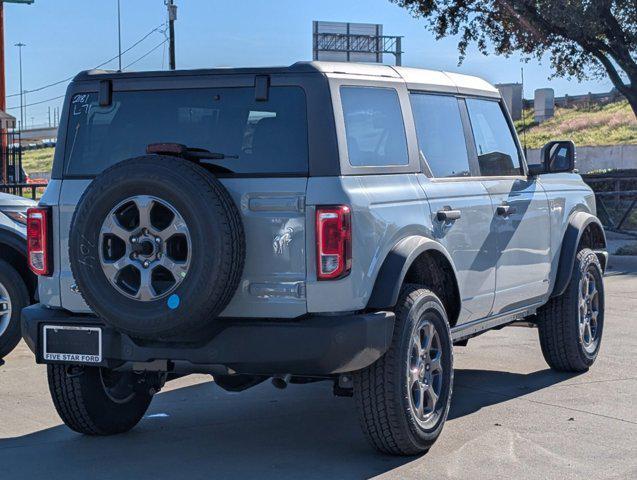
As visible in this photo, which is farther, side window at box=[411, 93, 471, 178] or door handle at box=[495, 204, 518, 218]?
door handle at box=[495, 204, 518, 218]

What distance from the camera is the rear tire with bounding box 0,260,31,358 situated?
8.91 m

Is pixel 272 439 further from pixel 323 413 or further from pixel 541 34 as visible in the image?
pixel 541 34

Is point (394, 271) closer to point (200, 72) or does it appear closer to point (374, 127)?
point (374, 127)

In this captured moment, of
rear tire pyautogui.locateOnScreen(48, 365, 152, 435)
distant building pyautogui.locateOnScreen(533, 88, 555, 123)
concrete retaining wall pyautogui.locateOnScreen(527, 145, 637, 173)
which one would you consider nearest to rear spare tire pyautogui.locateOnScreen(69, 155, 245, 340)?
rear tire pyautogui.locateOnScreen(48, 365, 152, 435)

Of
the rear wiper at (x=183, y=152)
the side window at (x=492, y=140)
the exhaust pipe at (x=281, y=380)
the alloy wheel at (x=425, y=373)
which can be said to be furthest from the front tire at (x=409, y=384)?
the side window at (x=492, y=140)

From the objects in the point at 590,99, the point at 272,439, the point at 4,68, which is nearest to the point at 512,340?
the point at 272,439

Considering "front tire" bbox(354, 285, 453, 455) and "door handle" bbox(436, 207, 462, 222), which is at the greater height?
"door handle" bbox(436, 207, 462, 222)

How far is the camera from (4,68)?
34094 mm

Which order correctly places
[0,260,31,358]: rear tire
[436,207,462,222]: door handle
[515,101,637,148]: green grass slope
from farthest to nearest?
1. [515,101,637,148]: green grass slope
2. [0,260,31,358]: rear tire
3. [436,207,462,222]: door handle

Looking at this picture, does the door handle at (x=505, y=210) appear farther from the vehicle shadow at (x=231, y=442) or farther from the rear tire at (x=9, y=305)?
the rear tire at (x=9, y=305)

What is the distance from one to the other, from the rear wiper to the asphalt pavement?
1.56 metres

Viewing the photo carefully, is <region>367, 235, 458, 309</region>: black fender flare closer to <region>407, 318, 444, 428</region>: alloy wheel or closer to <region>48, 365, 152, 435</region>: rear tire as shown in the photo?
<region>407, 318, 444, 428</region>: alloy wheel

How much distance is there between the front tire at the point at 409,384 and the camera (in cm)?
569

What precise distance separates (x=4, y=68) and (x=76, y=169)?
29485mm
